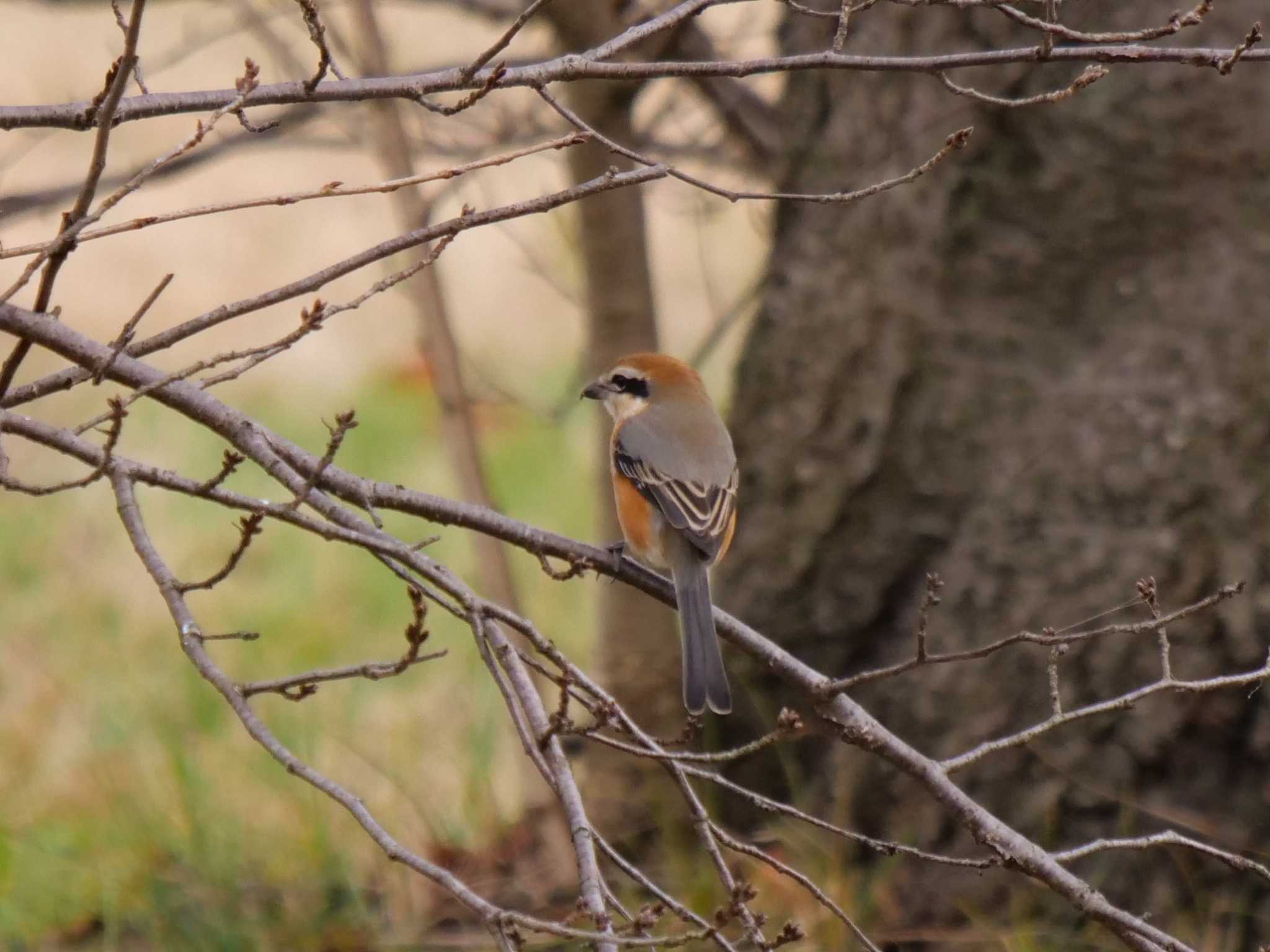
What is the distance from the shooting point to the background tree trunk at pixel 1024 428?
154 inches

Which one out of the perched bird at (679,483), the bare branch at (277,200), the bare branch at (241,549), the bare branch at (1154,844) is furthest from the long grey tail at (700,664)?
the bare branch at (277,200)

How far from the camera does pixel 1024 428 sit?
4.20m

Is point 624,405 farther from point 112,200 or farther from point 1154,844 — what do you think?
point 112,200

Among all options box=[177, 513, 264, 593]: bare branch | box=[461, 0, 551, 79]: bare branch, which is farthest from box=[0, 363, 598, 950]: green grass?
box=[461, 0, 551, 79]: bare branch

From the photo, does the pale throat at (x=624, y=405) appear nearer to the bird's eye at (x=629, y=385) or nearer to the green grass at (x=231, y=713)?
the bird's eye at (x=629, y=385)

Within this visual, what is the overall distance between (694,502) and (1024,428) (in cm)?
107

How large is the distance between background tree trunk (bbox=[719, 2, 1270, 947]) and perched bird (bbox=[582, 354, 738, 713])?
1.52 feet

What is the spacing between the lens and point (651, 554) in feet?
12.2

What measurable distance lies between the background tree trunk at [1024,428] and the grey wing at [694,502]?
66 cm

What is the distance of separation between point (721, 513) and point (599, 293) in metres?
1.15

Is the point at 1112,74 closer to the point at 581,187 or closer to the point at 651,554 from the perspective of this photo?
the point at 651,554

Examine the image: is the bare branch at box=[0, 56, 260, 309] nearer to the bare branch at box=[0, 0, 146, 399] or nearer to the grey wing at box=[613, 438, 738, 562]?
the bare branch at box=[0, 0, 146, 399]

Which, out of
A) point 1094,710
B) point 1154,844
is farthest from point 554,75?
point 1154,844

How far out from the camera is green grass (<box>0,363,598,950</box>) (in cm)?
425
